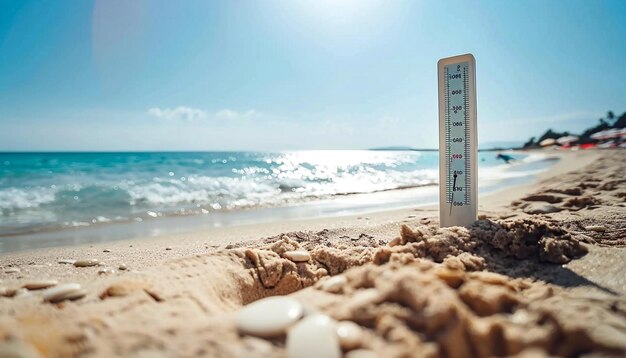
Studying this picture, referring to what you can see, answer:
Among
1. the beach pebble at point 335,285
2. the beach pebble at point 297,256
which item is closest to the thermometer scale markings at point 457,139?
the beach pebble at point 297,256

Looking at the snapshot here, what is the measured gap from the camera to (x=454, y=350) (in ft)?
3.09

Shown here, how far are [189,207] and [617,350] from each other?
7510mm

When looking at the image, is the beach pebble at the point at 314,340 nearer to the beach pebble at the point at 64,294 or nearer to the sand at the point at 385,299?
the sand at the point at 385,299

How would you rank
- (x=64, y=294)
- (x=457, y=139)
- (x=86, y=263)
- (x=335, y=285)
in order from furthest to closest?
(x=457, y=139)
(x=86, y=263)
(x=64, y=294)
(x=335, y=285)

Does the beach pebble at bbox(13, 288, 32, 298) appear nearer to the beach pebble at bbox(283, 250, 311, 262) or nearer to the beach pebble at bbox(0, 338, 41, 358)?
the beach pebble at bbox(0, 338, 41, 358)

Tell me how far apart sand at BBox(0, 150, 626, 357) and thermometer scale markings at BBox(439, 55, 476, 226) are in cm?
49

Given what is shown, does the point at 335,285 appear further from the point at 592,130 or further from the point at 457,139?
the point at 592,130

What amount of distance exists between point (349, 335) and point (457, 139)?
2356mm

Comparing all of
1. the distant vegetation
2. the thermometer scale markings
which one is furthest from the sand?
the distant vegetation

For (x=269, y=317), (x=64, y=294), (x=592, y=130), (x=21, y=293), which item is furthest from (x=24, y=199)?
(x=592, y=130)

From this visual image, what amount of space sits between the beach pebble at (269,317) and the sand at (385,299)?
3 centimetres

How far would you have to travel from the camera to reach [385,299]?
43.8 inches

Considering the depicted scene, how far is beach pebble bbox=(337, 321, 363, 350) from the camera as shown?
936 millimetres

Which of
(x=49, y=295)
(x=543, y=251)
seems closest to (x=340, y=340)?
(x=49, y=295)
